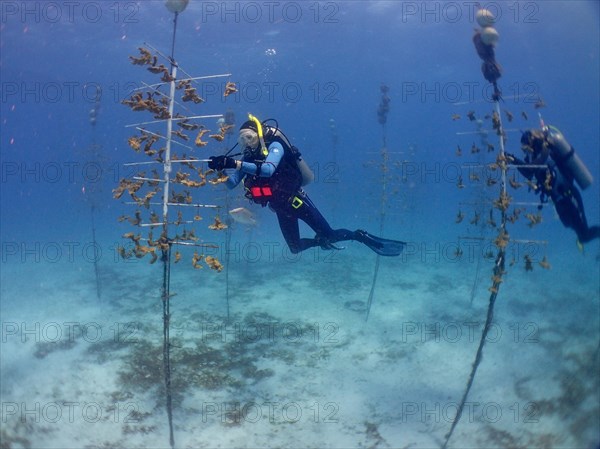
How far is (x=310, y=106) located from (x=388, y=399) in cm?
8515

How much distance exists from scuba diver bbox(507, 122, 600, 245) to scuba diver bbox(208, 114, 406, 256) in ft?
9.35

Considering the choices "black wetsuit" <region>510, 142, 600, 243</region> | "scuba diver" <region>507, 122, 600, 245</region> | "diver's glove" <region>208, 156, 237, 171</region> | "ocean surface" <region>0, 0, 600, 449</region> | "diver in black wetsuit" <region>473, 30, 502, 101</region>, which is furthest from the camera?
"black wetsuit" <region>510, 142, 600, 243</region>

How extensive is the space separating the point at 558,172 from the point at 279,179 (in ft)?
18.8

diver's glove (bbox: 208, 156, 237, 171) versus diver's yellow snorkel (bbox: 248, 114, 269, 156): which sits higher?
diver's yellow snorkel (bbox: 248, 114, 269, 156)

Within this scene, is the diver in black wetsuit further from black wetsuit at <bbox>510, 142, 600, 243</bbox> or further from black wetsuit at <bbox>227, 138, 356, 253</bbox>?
black wetsuit at <bbox>227, 138, 356, 253</bbox>

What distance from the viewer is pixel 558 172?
8422 mm

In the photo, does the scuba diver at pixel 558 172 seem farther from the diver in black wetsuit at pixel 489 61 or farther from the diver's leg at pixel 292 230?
the diver's leg at pixel 292 230

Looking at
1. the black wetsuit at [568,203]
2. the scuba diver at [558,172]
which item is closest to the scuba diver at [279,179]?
the scuba diver at [558,172]

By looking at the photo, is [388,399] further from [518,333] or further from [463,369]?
[518,333]

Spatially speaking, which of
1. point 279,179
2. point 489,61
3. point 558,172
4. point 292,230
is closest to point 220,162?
point 279,179

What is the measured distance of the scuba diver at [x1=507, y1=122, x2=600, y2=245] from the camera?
6.96 meters

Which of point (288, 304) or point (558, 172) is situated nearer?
point (558, 172)

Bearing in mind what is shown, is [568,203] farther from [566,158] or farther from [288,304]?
[288,304]

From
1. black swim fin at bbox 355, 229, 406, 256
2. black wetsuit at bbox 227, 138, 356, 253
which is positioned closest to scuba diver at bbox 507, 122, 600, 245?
black swim fin at bbox 355, 229, 406, 256
